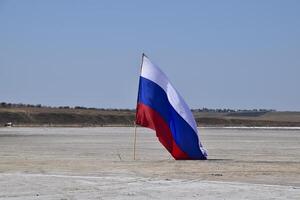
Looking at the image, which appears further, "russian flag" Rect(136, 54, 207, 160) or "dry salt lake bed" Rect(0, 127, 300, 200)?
"russian flag" Rect(136, 54, 207, 160)

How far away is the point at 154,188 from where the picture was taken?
15570 mm

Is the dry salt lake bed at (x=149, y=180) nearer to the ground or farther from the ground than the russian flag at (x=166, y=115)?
nearer to the ground

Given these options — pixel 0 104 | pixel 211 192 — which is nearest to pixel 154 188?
pixel 211 192

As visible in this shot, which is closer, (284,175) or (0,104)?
(284,175)

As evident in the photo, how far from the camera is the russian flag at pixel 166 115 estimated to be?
25.7 metres

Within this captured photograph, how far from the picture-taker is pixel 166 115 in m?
25.8

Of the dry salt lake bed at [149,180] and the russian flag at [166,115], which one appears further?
the russian flag at [166,115]

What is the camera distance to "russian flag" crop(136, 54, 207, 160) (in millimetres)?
25688

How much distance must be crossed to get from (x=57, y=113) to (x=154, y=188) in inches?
3843

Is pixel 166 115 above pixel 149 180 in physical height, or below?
above

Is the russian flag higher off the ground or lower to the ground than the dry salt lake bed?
higher

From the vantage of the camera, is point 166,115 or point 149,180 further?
point 166,115

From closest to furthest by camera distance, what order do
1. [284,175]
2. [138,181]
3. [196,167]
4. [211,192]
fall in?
[211,192] → [138,181] → [284,175] → [196,167]

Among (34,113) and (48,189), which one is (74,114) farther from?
(48,189)
